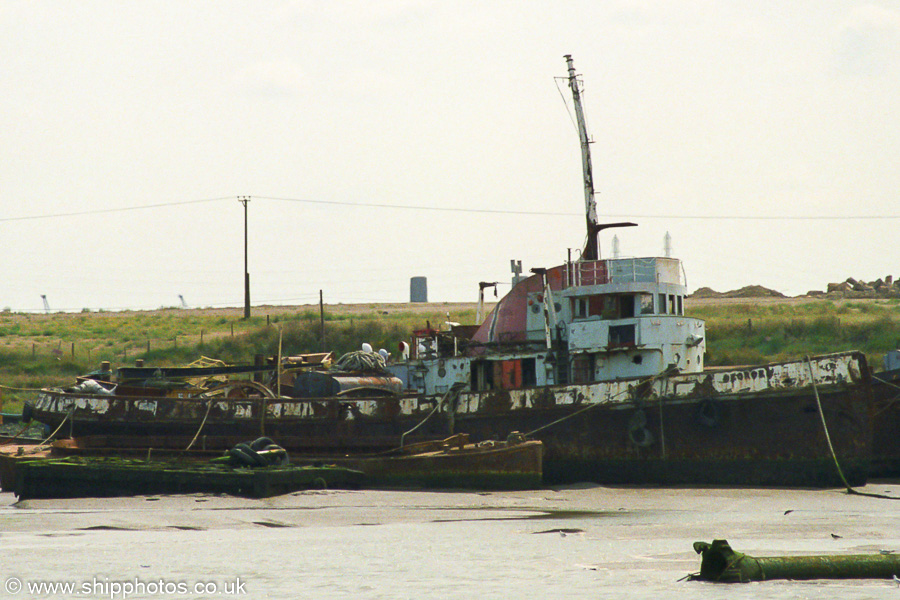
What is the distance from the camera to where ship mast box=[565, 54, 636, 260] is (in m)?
23.8

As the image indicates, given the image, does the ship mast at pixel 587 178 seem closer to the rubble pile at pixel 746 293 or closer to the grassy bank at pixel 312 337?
the grassy bank at pixel 312 337

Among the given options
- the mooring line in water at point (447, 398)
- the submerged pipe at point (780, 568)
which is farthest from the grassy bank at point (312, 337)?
the submerged pipe at point (780, 568)

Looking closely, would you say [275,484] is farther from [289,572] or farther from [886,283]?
[886,283]

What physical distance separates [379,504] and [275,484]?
2.23m

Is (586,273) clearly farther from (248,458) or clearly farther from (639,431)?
(248,458)

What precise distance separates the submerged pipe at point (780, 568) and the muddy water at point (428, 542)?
0.41 feet

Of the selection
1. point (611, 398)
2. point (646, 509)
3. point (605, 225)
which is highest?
point (605, 225)

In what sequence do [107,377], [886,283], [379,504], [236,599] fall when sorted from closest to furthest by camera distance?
[236,599], [379,504], [107,377], [886,283]

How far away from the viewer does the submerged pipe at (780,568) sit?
8750mm

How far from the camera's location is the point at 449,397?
22672 millimetres

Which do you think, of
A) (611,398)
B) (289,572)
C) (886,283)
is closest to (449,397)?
(611,398)

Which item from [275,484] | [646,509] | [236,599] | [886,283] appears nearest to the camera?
[236,599]

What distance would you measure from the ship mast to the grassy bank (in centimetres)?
1374

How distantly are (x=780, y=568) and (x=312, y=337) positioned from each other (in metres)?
40.2
